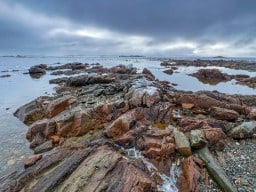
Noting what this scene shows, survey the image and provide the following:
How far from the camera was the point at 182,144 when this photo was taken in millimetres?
14312

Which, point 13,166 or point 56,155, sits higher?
point 56,155

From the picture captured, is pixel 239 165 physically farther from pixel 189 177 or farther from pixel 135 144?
pixel 135 144

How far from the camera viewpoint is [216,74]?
61.6 meters

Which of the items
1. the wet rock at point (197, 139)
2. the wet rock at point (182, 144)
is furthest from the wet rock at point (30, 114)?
the wet rock at point (197, 139)

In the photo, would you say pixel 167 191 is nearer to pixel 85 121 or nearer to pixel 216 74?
pixel 85 121

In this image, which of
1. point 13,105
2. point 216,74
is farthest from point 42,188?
point 216,74

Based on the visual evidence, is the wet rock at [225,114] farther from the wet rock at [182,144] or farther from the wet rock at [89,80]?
the wet rock at [89,80]

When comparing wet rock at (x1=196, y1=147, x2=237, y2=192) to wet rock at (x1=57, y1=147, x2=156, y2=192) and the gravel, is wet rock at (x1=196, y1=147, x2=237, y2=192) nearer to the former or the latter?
the gravel

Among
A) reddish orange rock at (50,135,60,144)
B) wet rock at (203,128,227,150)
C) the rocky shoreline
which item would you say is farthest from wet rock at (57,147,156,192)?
reddish orange rock at (50,135,60,144)

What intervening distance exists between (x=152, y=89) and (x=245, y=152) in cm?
1009

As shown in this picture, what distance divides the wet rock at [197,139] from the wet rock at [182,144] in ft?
1.07

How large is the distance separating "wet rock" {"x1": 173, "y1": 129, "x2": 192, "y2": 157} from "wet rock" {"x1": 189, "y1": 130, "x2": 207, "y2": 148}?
33 centimetres

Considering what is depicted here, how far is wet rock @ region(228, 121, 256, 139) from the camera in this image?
1650 cm

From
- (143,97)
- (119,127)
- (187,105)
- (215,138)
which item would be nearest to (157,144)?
(119,127)
